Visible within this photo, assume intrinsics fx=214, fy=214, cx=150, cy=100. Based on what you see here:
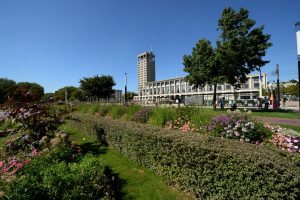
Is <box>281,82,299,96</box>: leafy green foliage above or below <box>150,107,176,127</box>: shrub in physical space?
above

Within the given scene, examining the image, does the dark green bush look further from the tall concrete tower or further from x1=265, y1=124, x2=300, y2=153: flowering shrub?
the tall concrete tower

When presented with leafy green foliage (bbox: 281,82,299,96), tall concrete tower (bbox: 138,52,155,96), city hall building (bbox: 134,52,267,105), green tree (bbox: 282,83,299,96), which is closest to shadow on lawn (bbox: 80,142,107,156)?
city hall building (bbox: 134,52,267,105)

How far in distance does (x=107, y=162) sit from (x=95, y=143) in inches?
96.5

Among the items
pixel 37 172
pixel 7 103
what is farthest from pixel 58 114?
pixel 37 172

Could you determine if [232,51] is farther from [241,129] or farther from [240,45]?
[241,129]

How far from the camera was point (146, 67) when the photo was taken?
147875 mm

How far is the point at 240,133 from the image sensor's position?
4520 mm

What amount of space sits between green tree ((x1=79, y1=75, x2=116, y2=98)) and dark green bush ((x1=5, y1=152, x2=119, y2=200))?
1526 inches

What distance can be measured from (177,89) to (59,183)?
98604mm

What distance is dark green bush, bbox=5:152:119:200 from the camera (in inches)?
107

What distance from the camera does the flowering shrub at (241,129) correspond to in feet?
14.6

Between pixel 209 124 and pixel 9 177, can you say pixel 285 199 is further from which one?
pixel 9 177

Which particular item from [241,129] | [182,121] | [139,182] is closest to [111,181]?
[139,182]

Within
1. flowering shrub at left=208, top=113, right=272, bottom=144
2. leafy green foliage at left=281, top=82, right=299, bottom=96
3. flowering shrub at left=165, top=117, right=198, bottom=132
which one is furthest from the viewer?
leafy green foliage at left=281, top=82, right=299, bottom=96
